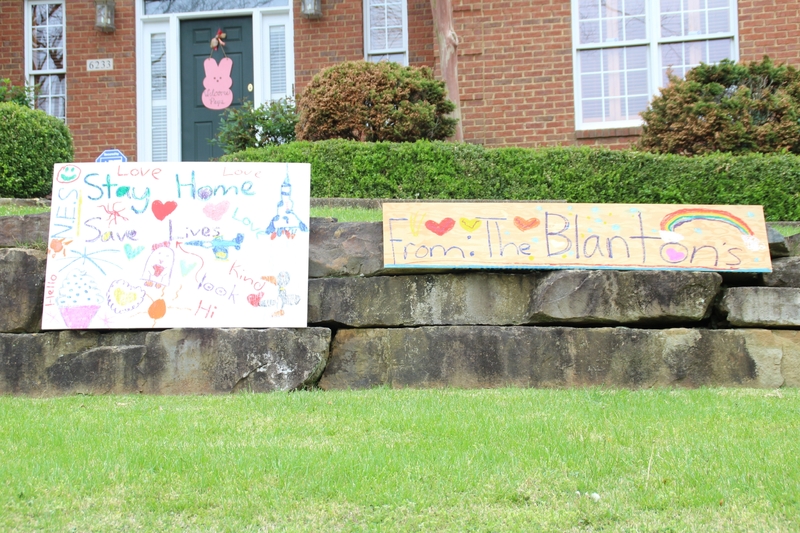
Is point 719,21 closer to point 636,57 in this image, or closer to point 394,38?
point 636,57

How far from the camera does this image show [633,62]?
11344 mm

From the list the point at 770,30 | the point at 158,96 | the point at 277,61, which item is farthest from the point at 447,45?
the point at 158,96

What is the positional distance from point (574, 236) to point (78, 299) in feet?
11.5

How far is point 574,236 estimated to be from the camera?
5.95m

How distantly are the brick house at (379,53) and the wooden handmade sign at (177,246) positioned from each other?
5931mm

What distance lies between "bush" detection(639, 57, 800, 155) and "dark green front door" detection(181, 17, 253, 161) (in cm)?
620

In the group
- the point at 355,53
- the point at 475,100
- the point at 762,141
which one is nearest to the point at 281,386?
the point at 762,141

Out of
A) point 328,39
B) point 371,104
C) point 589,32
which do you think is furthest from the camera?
point 328,39

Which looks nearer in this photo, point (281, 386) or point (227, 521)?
point (227, 521)

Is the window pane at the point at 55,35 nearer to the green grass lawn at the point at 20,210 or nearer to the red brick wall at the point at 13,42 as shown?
the red brick wall at the point at 13,42

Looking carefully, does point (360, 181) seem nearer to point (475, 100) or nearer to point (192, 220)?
point (192, 220)

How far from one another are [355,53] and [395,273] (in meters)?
7.05

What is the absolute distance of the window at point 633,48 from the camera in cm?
1121

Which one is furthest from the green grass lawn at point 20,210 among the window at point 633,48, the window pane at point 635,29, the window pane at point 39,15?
the window pane at point 635,29
